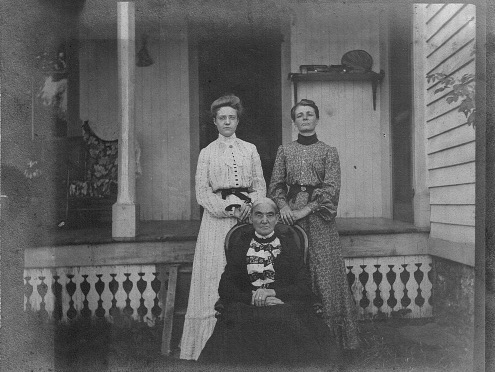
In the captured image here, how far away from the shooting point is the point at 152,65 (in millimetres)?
4672

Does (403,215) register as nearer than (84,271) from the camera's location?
No

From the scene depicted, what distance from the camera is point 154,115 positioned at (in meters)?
4.72

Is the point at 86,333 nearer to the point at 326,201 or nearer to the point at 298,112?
the point at 326,201

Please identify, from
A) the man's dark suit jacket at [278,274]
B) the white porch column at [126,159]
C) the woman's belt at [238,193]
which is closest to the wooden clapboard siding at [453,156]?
the man's dark suit jacket at [278,274]

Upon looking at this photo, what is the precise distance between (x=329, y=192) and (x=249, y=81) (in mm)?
1171

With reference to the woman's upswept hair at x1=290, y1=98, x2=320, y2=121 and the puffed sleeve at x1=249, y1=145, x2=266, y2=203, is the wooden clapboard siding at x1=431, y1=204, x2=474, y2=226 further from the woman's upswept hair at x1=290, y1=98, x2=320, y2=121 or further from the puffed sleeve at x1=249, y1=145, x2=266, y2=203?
the puffed sleeve at x1=249, y1=145, x2=266, y2=203

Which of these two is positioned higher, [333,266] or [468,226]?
[468,226]

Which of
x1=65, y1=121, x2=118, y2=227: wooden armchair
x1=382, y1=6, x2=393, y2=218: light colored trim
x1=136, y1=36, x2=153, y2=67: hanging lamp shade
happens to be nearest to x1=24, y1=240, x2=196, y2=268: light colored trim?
x1=65, y1=121, x2=118, y2=227: wooden armchair

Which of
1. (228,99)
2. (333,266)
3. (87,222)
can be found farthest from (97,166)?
(333,266)

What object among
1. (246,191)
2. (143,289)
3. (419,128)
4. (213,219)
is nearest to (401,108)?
(419,128)

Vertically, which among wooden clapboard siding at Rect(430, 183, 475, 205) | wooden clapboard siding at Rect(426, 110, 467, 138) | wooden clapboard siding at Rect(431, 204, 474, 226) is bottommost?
wooden clapboard siding at Rect(431, 204, 474, 226)

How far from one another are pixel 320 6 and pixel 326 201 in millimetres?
1640

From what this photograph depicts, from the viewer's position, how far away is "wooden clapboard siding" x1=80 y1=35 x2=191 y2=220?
4.52 meters

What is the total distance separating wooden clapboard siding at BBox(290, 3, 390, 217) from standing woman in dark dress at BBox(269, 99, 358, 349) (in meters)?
0.18
